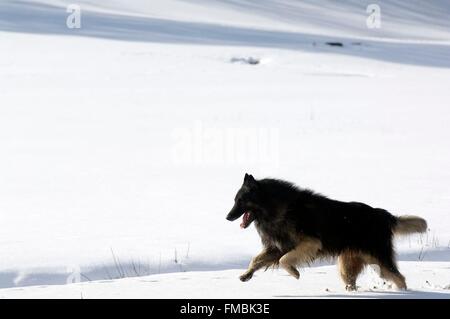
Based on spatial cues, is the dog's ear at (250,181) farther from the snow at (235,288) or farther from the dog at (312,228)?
the snow at (235,288)

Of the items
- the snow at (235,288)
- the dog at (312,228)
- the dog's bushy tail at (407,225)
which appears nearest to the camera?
the snow at (235,288)

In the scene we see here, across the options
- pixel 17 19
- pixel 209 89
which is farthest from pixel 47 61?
pixel 17 19

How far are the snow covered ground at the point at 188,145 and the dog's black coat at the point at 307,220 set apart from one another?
0.28 metres

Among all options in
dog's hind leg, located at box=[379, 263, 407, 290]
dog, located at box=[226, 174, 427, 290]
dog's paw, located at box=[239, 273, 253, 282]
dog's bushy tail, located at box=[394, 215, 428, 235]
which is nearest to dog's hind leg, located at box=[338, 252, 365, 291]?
dog, located at box=[226, 174, 427, 290]

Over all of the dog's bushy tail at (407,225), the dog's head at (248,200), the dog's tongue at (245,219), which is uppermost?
the dog's head at (248,200)

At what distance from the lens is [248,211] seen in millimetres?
5734

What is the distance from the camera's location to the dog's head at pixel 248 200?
5676 mm

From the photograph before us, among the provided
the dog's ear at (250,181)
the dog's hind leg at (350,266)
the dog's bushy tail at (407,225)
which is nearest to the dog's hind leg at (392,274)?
the dog's hind leg at (350,266)

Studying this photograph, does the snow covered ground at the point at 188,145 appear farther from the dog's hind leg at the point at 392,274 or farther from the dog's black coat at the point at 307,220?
the dog's black coat at the point at 307,220

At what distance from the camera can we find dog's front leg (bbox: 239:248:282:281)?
5.62 m

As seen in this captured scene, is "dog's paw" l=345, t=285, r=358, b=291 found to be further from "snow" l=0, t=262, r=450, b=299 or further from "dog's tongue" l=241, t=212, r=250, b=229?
"dog's tongue" l=241, t=212, r=250, b=229

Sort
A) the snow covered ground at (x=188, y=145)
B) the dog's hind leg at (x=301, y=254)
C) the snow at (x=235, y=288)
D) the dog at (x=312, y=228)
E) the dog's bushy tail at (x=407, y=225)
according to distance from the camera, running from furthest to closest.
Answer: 1. the snow covered ground at (x=188, y=145)
2. the dog's bushy tail at (x=407, y=225)
3. the dog at (x=312, y=228)
4. the dog's hind leg at (x=301, y=254)
5. the snow at (x=235, y=288)

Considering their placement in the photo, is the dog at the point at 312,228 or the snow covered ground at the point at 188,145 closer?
the dog at the point at 312,228

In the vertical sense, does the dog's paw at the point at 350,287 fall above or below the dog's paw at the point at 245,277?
below
